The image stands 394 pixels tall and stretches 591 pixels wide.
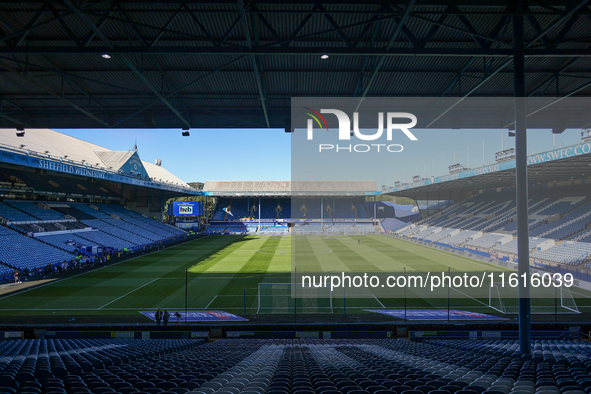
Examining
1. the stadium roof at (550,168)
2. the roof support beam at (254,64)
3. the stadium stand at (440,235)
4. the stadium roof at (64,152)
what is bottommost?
the stadium stand at (440,235)

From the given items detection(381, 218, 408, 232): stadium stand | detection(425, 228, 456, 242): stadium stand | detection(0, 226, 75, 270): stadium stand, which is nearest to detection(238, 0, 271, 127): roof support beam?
detection(0, 226, 75, 270): stadium stand

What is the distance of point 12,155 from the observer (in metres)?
22.9

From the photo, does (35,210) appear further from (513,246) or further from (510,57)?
(513,246)

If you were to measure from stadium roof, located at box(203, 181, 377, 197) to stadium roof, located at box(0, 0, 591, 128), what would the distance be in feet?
176

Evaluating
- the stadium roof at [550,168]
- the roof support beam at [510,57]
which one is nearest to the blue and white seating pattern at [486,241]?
the stadium roof at [550,168]

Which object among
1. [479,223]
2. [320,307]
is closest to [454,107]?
[320,307]

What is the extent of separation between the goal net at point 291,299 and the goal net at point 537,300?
9.86 metres

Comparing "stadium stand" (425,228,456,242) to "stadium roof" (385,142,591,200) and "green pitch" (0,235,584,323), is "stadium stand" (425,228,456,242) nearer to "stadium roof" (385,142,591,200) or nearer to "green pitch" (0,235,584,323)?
"stadium roof" (385,142,591,200)

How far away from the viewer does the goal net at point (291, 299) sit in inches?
650

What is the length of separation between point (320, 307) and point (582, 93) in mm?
15078

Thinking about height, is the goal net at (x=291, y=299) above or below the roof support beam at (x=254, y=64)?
below

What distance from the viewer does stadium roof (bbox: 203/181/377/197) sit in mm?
69062

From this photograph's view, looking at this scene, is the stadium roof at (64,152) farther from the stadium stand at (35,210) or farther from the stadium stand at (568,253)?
the stadium stand at (568,253)

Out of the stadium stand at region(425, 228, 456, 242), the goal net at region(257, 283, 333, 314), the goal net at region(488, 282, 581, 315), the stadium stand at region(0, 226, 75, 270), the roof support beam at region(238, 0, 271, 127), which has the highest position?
the roof support beam at region(238, 0, 271, 127)
